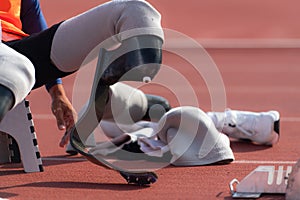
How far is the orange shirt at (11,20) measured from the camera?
3.98m

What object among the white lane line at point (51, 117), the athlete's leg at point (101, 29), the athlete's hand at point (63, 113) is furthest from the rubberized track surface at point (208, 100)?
the athlete's leg at point (101, 29)

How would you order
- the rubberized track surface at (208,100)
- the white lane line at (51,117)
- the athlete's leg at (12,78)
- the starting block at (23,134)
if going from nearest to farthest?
the athlete's leg at (12,78), the rubberized track surface at (208,100), the starting block at (23,134), the white lane line at (51,117)

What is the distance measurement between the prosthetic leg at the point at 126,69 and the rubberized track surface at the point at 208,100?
8 centimetres

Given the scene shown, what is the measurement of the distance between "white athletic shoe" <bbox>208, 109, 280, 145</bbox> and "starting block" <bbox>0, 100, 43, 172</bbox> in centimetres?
122

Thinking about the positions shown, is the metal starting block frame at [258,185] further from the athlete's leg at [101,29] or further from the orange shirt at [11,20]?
the orange shirt at [11,20]

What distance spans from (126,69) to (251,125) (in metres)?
1.69

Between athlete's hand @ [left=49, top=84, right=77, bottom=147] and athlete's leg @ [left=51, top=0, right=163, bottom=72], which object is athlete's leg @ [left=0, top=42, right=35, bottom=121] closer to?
athlete's leg @ [left=51, top=0, right=163, bottom=72]

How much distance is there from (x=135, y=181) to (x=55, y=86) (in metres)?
0.92

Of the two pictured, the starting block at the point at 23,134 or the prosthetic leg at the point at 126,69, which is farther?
the starting block at the point at 23,134

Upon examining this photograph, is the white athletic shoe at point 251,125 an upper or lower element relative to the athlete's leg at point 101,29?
lower

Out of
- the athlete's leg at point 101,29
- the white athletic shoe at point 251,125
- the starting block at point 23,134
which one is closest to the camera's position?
the athlete's leg at point 101,29

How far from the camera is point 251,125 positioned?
4.82m

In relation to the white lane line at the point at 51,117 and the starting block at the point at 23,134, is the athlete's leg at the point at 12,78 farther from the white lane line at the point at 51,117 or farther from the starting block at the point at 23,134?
the white lane line at the point at 51,117

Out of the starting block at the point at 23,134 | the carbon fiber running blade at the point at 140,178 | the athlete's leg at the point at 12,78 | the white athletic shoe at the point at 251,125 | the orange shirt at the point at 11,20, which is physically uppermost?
the orange shirt at the point at 11,20
